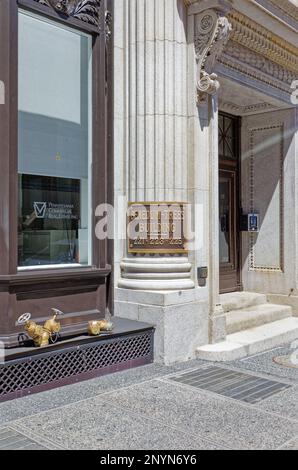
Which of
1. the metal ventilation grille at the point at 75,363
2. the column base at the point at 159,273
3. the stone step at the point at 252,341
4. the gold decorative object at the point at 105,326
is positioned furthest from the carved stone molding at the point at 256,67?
the metal ventilation grille at the point at 75,363

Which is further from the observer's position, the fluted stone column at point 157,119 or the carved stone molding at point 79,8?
the fluted stone column at point 157,119

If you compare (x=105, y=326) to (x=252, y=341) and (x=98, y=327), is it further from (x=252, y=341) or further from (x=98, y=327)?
(x=252, y=341)

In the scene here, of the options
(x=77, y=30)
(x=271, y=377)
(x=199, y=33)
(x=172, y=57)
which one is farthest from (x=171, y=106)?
(x=271, y=377)

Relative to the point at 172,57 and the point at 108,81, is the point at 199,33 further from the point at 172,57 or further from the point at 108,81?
the point at 108,81

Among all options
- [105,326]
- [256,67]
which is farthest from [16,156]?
[256,67]

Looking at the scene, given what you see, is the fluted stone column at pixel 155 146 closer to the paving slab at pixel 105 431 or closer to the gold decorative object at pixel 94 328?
the gold decorative object at pixel 94 328

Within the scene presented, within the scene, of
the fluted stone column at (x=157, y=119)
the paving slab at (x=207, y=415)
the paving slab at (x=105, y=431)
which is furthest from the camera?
the fluted stone column at (x=157, y=119)

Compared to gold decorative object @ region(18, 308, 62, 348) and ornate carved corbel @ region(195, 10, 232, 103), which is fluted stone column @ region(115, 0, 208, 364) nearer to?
ornate carved corbel @ region(195, 10, 232, 103)

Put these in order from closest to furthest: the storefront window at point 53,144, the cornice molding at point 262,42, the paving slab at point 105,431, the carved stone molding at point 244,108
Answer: the paving slab at point 105,431 → the storefront window at point 53,144 → the cornice molding at point 262,42 → the carved stone molding at point 244,108

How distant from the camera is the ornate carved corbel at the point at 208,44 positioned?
643cm

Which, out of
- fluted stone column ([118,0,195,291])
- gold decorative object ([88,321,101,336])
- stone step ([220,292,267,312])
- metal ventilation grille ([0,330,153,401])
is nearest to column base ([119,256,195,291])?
fluted stone column ([118,0,195,291])

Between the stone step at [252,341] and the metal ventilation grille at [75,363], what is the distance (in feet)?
2.80

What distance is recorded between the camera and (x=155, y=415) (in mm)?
4402

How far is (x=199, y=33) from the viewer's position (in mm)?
6578
